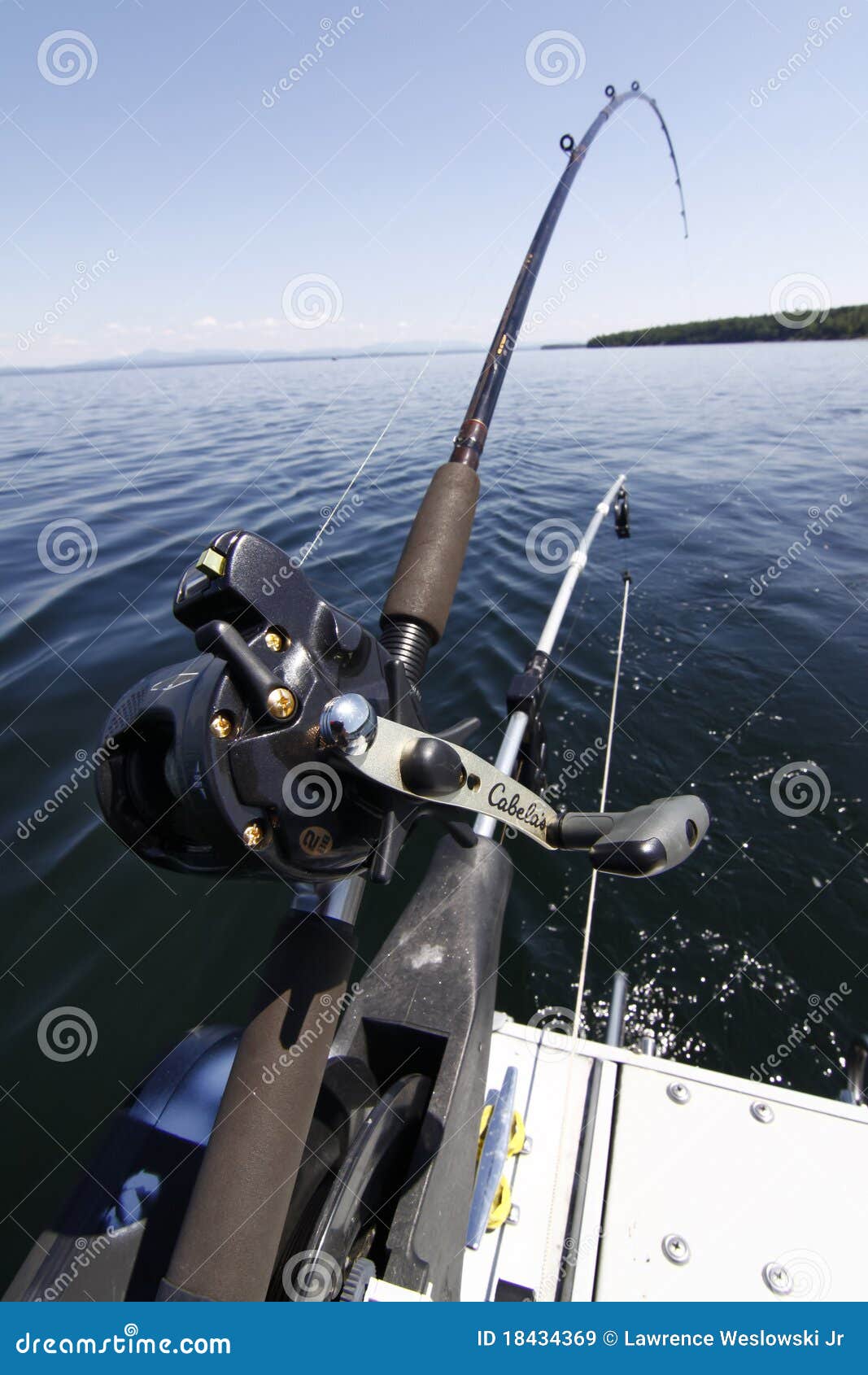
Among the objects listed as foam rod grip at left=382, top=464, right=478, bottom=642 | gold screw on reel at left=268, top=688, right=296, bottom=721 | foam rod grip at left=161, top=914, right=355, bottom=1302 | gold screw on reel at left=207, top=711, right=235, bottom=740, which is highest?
foam rod grip at left=382, top=464, right=478, bottom=642

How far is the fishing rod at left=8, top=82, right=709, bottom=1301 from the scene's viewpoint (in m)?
0.97

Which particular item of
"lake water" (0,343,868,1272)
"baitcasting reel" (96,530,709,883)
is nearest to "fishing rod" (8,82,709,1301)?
"baitcasting reel" (96,530,709,883)

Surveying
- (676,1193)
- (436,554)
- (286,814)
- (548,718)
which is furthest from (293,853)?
(548,718)

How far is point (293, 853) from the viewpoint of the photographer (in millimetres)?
1023

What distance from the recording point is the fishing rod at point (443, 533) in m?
1.68

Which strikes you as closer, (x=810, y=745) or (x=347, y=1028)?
(x=347, y=1028)

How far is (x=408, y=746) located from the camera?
1038 millimetres

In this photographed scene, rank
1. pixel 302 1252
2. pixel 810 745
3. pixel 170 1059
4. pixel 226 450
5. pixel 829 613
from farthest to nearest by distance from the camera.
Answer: pixel 226 450, pixel 829 613, pixel 810 745, pixel 170 1059, pixel 302 1252

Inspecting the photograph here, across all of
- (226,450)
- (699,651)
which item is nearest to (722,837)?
(699,651)

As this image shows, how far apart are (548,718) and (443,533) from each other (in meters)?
3.20

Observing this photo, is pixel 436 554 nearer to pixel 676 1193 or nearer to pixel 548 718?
pixel 676 1193

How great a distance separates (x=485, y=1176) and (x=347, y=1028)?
53 cm

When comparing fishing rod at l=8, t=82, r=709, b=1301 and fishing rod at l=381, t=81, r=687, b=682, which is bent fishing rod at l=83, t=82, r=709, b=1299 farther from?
fishing rod at l=381, t=81, r=687, b=682
